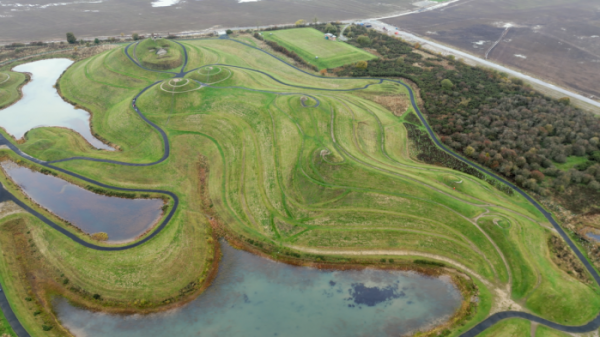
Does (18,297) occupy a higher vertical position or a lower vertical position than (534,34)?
lower

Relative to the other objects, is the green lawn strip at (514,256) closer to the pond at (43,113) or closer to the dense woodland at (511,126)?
the dense woodland at (511,126)

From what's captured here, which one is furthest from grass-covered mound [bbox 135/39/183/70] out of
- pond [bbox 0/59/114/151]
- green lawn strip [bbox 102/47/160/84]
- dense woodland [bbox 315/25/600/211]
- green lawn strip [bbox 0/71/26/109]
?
dense woodland [bbox 315/25/600/211]

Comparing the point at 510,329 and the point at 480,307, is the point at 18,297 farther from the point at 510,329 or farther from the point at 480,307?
the point at 510,329

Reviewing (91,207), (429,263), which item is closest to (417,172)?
(429,263)

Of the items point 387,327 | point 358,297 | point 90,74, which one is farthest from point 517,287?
point 90,74

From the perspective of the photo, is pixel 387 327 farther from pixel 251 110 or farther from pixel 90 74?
pixel 90 74

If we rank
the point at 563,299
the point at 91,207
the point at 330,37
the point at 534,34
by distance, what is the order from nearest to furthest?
the point at 563,299
the point at 91,207
the point at 330,37
the point at 534,34
